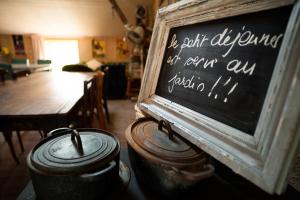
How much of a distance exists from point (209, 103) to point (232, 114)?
0.09 metres

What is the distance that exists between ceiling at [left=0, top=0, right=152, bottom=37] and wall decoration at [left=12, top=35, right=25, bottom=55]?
0.65 ft

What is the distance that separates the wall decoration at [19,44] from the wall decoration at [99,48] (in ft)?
7.73

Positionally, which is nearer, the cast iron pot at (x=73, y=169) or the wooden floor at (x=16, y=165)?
the cast iron pot at (x=73, y=169)

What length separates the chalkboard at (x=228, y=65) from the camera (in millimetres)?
441

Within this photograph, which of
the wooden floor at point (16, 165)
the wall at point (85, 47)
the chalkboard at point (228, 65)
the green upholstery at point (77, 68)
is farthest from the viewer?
the wall at point (85, 47)

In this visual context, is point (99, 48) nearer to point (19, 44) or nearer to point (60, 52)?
point (60, 52)

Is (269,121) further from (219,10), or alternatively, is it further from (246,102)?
(219,10)

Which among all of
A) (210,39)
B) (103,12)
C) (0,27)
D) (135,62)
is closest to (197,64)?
(210,39)

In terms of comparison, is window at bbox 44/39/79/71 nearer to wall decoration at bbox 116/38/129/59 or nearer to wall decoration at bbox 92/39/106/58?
wall decoration at bbox 92/39/106/58

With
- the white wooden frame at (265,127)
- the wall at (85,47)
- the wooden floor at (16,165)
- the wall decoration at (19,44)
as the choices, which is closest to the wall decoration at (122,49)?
the wall at (85,47)

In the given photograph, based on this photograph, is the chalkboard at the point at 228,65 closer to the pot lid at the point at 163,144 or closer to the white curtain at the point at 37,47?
the pot lid at the point at 163,144

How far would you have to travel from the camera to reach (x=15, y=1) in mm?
4547

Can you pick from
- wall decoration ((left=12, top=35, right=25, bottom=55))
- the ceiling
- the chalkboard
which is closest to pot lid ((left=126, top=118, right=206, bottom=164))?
the chalkboard

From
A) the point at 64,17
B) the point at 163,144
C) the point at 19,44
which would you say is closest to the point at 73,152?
the point at 163,144
